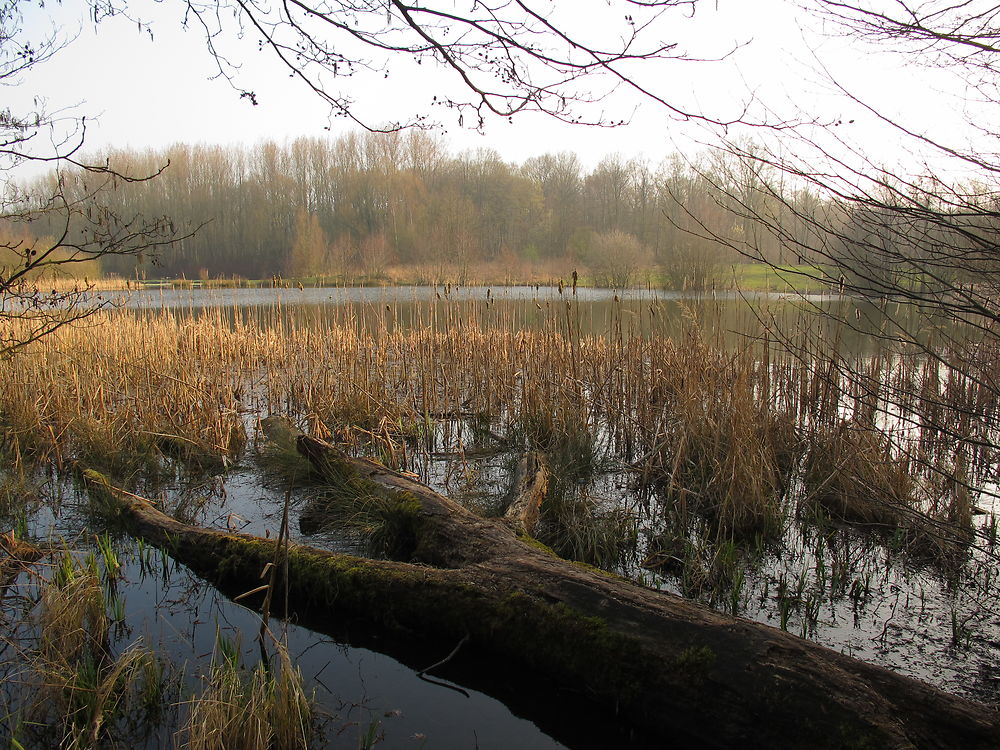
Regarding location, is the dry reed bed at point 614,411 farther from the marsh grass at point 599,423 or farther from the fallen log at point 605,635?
the fallen log at point 605,635

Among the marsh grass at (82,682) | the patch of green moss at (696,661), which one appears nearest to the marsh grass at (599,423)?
the patch of green moss at (696,661)

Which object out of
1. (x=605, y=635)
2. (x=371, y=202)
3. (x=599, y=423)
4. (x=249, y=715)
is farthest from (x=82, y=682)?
(x=371, y=202)

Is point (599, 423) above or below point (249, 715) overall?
above

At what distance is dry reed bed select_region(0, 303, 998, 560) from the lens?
4.00 m

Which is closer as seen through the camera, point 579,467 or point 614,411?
point 579,467

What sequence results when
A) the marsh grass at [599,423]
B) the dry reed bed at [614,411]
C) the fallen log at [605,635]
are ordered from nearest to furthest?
the fallen log at [605,635]
the marsh grass at [599,423]
the dry reed bed at [614,411]

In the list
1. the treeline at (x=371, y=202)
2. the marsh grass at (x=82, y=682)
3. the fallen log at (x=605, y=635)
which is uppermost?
the treeline at (x=371, y=202)

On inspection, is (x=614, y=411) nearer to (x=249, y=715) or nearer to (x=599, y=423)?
(x=599, y=423)

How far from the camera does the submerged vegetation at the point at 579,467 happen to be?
239 cm

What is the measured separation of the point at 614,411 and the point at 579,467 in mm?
775

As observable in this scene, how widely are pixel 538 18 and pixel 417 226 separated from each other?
34.3 meters

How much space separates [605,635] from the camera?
2.29m

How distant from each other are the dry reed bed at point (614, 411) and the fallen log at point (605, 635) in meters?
1.54

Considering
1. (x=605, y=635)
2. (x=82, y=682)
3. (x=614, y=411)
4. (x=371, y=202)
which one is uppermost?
(x=371, y=202)
